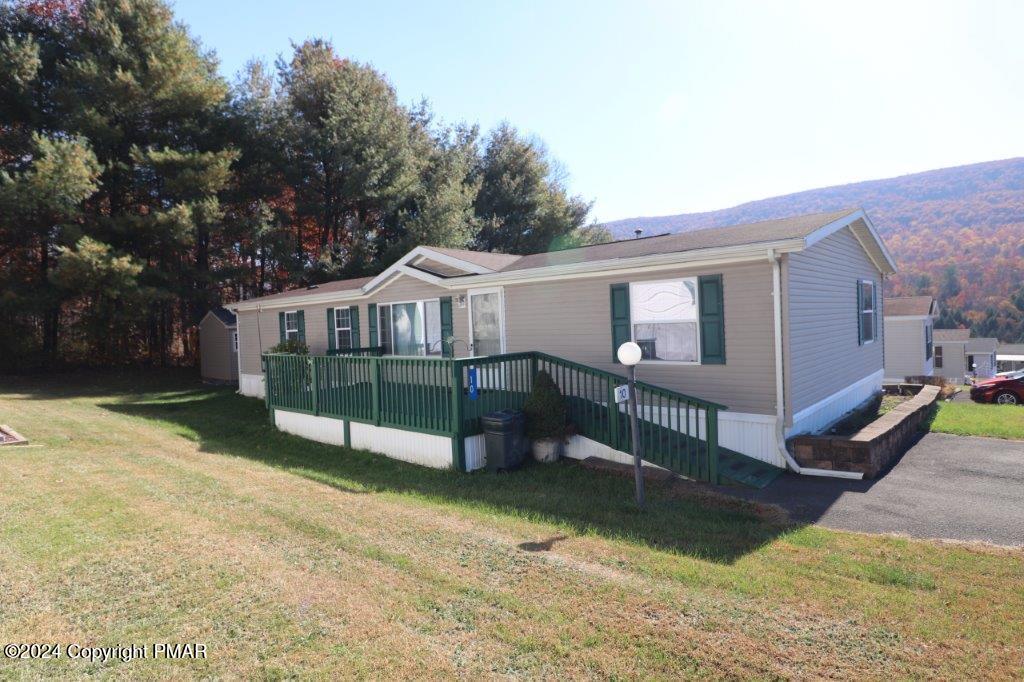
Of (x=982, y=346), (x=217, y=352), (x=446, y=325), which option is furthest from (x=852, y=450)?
(x=982, y=346)

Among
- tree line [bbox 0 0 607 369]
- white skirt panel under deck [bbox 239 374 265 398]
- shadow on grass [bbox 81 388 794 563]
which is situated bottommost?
shadow on grass [bbox 81 388 794 563]

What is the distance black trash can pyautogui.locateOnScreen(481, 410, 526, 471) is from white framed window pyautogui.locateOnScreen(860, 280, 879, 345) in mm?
7607

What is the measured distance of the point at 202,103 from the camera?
21734mm

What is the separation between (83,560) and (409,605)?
8.47 feet

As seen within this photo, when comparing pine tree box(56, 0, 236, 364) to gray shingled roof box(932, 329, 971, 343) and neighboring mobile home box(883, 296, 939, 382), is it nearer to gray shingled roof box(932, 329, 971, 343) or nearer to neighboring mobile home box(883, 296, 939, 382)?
neighboring mobile home box(883, 296, 939, 382)

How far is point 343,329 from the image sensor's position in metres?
14.7

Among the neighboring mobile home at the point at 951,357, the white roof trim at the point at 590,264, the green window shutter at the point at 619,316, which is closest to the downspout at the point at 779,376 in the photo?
the white roof trim at the point at 590,264

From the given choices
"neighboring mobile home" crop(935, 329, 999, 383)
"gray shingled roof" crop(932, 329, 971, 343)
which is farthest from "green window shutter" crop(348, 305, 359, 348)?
"gray shingled roof" crop(932, 329, 971, 343)

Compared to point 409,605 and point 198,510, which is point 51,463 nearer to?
point 198,510

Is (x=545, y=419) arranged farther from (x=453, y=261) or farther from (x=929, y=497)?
Answer: (x=453, y=261)

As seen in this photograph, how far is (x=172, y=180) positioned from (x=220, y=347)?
19.3ft

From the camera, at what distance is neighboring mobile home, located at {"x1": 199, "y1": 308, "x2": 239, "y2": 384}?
20484 millimetres

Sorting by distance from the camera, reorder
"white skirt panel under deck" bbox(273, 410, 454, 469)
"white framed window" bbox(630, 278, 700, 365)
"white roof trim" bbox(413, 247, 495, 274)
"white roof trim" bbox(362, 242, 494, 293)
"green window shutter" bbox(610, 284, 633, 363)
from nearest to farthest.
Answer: "white framed window" bbox(630, 278, 700, 365) < "white skirt panel under deck" bbox(273, 410, 454, 469) < "green window shutter" bbox(610, 284, 633, 363) < "white roof trim" bbox(413, 247, 495, 274) < "white roof trim" bbox(362, 242, 494, 293)

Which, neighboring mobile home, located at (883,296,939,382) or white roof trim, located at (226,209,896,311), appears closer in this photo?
white roof trim, located at (226,209,896,311)
